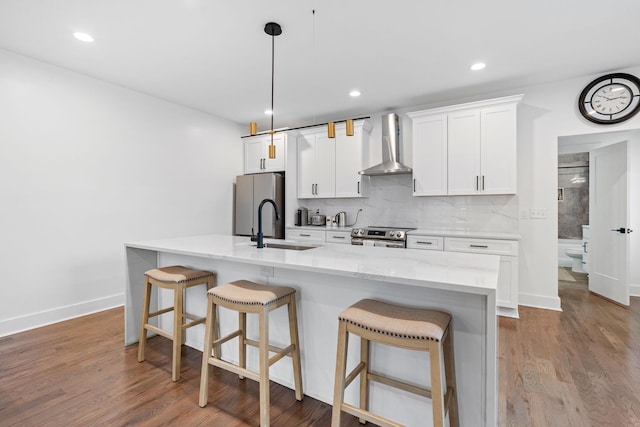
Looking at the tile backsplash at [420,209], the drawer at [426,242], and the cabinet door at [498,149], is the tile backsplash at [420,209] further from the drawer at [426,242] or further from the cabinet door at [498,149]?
the drawer at [426,242]

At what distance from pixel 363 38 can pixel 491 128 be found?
186 centimetres

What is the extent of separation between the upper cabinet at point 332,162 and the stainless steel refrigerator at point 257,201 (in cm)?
37

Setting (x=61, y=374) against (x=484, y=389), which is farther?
(x=61, y=374)

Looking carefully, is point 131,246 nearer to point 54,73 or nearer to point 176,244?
point 176,244

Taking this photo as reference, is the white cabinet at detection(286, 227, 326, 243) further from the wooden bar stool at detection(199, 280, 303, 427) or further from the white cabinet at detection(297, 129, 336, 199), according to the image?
the wooden bar stool at detection(199, 280, 303, 427)

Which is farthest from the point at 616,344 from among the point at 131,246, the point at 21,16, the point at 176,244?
the point at 21,16

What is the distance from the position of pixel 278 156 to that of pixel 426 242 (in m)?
2.55

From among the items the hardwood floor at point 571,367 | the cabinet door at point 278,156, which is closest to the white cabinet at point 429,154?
the hardwood floor at point 571,367

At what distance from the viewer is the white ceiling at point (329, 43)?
2191 millimetres

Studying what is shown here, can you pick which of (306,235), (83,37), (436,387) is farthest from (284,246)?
(83,37)

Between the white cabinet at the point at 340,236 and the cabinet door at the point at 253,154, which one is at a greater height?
the cabinet door at the point at 253,154

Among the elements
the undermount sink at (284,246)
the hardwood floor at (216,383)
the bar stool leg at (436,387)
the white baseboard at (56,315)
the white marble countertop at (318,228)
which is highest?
the white marble countertop at (318,228)

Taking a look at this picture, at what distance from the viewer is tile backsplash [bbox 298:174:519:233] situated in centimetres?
371

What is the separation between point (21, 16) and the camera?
2297 millimetres
